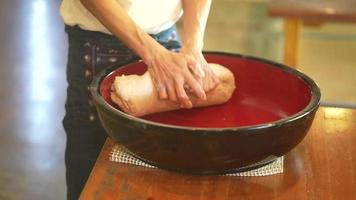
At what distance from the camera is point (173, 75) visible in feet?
3.07

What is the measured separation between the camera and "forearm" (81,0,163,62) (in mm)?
952

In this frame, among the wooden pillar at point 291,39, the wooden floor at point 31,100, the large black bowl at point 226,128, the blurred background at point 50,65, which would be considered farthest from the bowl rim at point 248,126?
the wooden pillar at point 291,39

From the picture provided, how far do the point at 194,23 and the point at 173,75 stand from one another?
0.17 metres

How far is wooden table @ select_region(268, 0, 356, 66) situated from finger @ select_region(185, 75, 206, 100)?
1237mm

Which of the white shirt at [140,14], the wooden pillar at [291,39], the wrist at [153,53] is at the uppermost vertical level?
the wrist at [153,53]

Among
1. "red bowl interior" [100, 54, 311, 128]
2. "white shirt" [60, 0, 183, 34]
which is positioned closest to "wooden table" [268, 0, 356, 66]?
"white shirt" [60, 0, 183, 34]

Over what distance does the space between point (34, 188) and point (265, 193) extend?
1.28 metres

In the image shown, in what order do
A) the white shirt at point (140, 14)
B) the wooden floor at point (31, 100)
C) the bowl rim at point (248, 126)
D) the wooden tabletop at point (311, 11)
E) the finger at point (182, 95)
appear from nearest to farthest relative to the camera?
the bowl rim at point (248, 126), the finger at point (182, 95), the white shirt at point (140, 14), the wooden floor at point (31, 100), the wooden tabletop at point (311, 11)

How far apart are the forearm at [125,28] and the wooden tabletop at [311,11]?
123 cm

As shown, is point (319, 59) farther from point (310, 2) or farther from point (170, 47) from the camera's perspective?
point (170, 47)

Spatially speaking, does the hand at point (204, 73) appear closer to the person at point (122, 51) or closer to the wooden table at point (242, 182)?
the person at point (122, 51)

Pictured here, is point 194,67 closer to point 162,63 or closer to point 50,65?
point 162,63

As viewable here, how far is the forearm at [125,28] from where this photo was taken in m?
0.95

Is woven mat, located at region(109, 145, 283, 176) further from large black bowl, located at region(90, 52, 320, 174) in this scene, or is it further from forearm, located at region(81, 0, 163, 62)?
forearm, located at region(81, 0, 163, 62)
